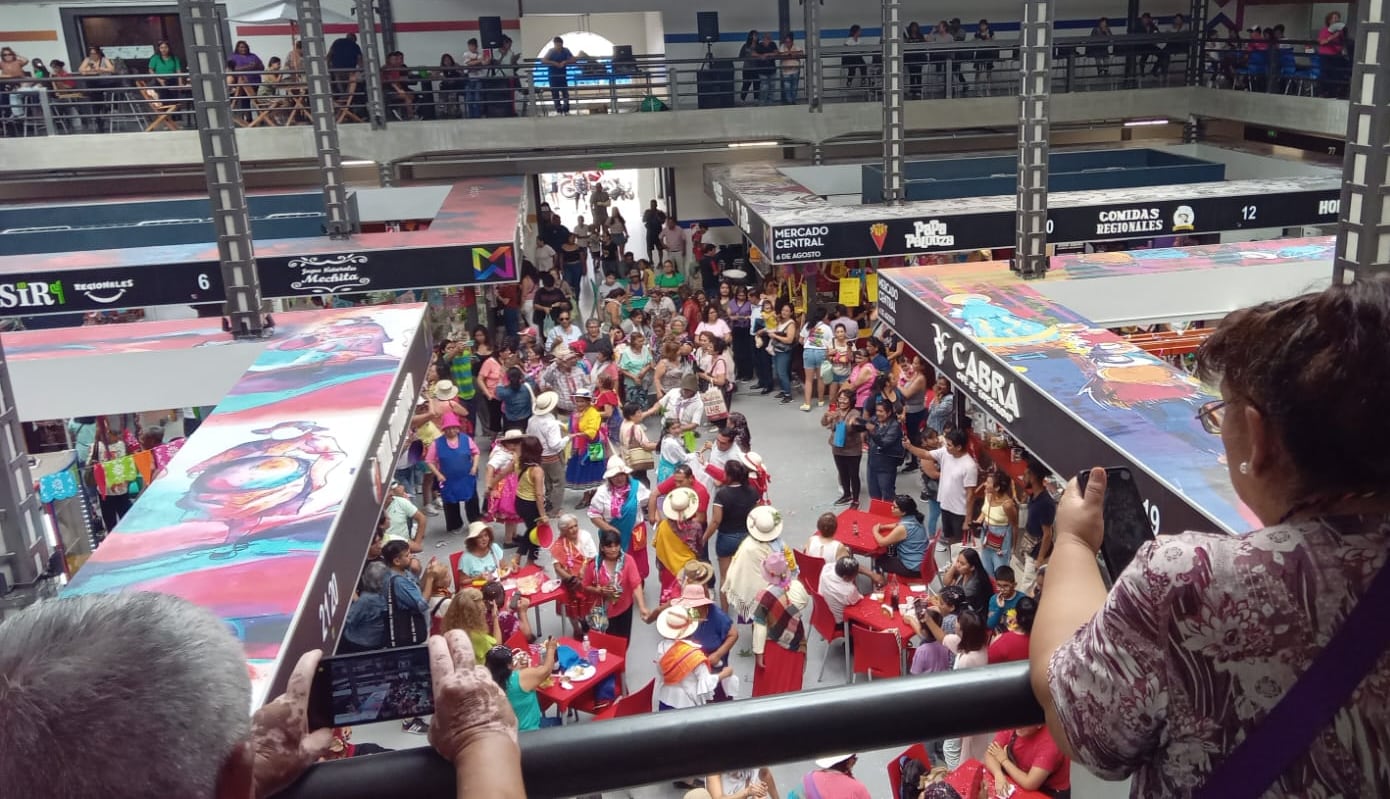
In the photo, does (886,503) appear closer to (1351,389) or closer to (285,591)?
(285,591)

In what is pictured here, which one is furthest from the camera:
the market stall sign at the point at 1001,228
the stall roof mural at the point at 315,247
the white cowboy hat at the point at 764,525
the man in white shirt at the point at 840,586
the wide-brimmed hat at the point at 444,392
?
the market stall sign at the point at 1001,228

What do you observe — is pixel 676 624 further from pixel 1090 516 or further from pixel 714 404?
pixel 1090 516

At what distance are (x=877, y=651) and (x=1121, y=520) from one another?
6.54 meters

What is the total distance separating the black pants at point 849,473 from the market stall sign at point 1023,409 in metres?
1.34

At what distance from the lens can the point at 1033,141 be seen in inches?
445

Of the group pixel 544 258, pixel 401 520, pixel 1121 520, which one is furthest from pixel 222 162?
pixel 1121 520

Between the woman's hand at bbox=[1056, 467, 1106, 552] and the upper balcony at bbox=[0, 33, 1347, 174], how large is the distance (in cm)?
1930

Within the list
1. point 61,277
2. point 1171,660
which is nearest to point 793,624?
point 1171,660

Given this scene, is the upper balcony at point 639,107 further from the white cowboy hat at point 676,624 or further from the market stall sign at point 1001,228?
the white cowboy hat at point 676,624

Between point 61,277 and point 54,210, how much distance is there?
7.54 meters

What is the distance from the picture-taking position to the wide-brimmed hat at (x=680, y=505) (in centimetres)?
912

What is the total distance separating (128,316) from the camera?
1838 centimetres

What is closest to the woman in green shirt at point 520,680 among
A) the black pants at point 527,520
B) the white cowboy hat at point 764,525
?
the white cowboy hat at point 764,525

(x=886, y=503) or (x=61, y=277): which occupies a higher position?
(x=61, y=277)
